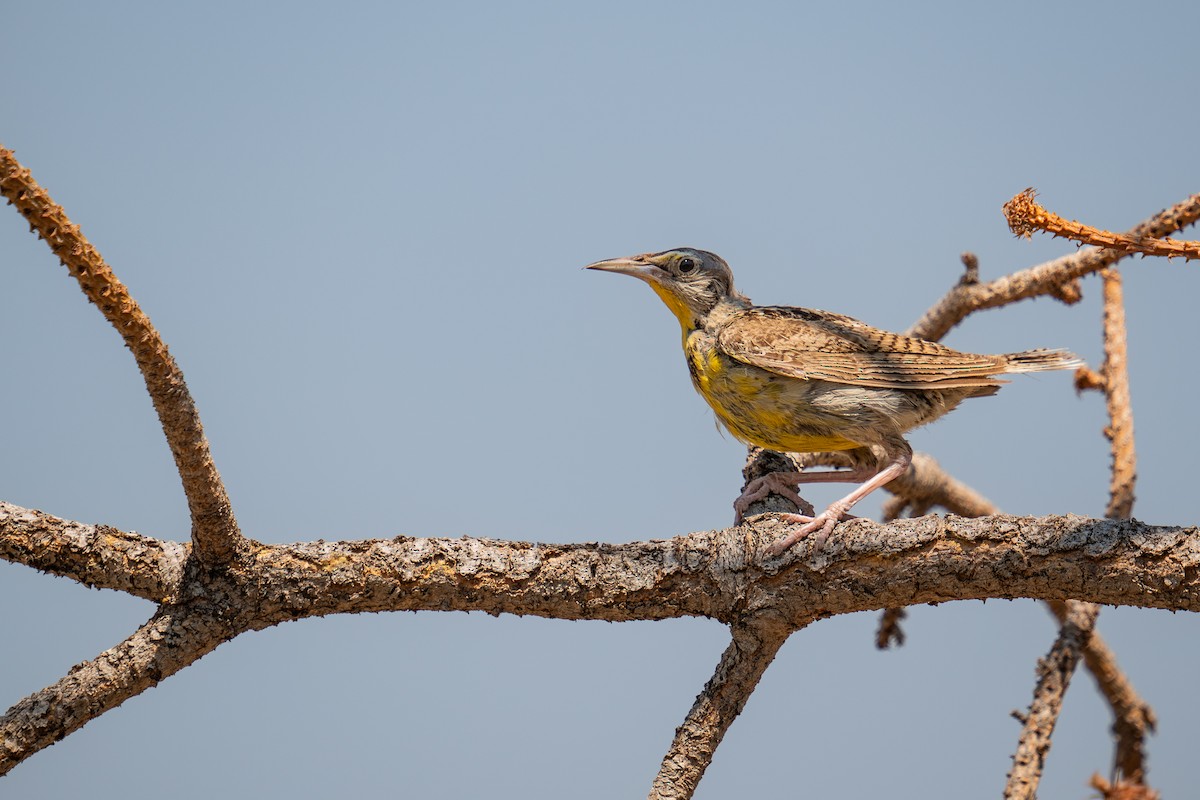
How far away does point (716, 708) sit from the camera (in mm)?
4492

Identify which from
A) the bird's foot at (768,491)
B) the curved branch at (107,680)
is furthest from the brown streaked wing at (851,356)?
the curved branch at (107,680)

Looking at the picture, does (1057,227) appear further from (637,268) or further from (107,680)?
(107,680)

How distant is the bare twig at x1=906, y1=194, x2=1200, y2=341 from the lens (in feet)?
23.3

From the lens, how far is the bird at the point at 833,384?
18.8 feet

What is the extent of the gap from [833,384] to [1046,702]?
2.12 m

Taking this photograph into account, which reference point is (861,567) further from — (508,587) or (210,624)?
(210,624)

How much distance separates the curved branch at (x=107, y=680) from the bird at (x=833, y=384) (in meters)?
2.78

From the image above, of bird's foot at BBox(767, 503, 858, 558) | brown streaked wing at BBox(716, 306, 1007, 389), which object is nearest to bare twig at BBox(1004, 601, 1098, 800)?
brown streaked wing at BBox(716, 306, 1007, 389)

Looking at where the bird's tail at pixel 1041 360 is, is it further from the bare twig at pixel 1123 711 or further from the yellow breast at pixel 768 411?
the bare twig at pixel 1123 711

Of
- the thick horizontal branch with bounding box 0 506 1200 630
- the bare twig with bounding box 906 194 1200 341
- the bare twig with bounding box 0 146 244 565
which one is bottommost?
the bare twig with bounding box 0 146 244 565

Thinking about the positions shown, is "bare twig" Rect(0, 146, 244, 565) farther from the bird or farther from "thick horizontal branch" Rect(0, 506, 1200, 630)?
the bird

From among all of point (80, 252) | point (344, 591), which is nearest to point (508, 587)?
point (344, 591)

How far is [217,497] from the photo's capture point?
4.15 meters

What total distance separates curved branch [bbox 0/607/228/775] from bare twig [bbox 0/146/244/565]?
276 mm
